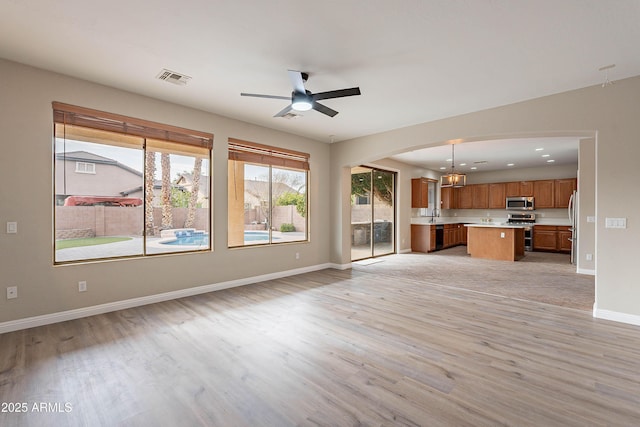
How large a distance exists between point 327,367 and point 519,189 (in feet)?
33.0

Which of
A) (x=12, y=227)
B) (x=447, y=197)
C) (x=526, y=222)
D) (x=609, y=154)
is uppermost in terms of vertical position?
(x=609, y=154)

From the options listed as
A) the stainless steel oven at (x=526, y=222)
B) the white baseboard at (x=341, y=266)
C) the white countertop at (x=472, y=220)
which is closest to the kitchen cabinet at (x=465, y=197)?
the white countertop at (x=472, y=220)

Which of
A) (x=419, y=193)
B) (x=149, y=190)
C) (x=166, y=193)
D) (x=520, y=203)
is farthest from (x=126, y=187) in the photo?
(x=520, y=203)

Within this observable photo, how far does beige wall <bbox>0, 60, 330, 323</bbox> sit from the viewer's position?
3.11 m

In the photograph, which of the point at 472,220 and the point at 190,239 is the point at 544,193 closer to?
the point at 472,220

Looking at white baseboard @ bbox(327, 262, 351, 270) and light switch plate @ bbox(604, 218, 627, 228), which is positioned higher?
light switch plate @ bbox(604, 218, 627, 228)

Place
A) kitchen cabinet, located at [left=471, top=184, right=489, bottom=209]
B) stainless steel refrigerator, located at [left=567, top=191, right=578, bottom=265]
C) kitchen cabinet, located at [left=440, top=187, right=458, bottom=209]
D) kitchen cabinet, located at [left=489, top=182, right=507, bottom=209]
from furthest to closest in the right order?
kitchen cabinet, located at [left=440, top=187, right=458, bottom=209] → kitchen cabinet, located at [left=471, top=184, right=489, bottom=209] → kitchen cabinet, located at [left=489, top=182, right=507, bottom=209] → stainless steel refrigerator, located at [left=567, top=191, right=578, bottom=265]

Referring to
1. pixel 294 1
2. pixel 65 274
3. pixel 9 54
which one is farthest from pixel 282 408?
pixel 9 54

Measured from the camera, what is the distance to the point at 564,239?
8.86 meters

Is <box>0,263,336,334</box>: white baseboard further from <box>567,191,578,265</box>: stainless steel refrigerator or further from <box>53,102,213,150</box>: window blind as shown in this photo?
<box>567,191,578,265</box>: stainless steel refrigerator

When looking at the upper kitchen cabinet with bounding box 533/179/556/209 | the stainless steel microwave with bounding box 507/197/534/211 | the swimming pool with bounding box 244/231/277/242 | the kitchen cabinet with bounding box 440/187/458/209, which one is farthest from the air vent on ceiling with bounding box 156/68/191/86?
the upper kitchen cabinet with bounding box 533/179/556/209

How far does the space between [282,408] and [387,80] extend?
3387 millimetres

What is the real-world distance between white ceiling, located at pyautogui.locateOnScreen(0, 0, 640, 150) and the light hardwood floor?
2.79m

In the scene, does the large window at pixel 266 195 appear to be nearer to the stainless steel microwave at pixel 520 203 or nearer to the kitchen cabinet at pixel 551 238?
the stainless steel microwave at pixel 520 203
